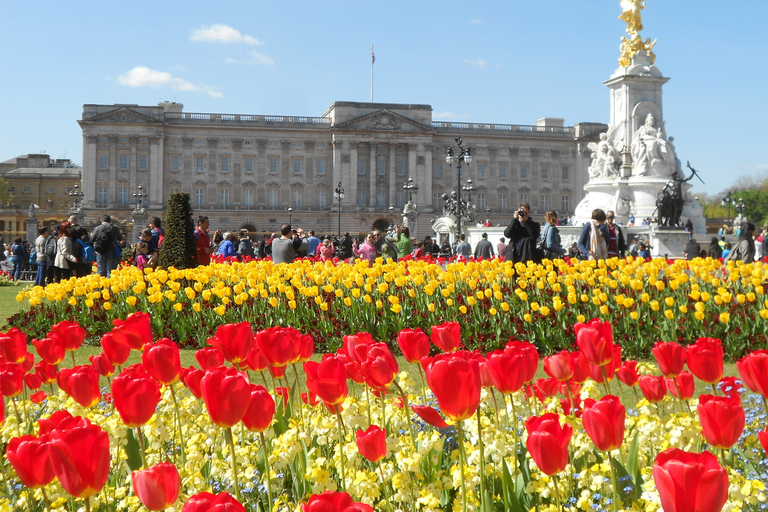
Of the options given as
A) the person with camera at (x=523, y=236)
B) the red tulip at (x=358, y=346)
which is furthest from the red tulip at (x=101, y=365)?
the person with camera at (x=523, y=236)

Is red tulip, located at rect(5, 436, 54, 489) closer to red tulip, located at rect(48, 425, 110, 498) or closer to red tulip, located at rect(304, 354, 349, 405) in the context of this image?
red tulip, located at rect(48, 425, 110, 498)

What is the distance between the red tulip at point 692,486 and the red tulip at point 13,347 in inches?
92.9

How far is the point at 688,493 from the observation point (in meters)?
1.10

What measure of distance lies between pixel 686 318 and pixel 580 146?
66.7 meters

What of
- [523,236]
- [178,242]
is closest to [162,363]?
[523,236]

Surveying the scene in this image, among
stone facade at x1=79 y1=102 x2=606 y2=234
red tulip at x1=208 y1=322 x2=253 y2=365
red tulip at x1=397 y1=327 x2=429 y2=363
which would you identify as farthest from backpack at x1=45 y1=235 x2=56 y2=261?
stone facade at x1=79 y1=102 x2=606 y2=234

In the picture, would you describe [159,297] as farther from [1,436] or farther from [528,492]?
[528,492]

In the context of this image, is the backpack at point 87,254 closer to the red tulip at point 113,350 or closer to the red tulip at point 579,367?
the red tulip at point 113,350

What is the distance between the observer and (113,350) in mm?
2633

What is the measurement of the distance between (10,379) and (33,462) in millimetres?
953

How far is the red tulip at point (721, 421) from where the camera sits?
161 cm

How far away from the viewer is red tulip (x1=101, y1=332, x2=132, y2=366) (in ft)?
8.57

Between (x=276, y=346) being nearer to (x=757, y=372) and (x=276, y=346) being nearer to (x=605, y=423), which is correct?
(x=605, y=423)

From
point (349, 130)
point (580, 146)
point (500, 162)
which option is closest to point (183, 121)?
point (349, 130)
